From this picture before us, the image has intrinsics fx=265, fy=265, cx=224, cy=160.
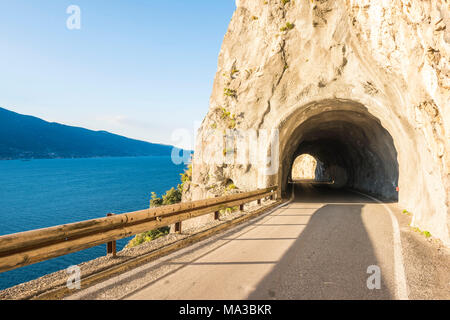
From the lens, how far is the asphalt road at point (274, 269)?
4.00 m

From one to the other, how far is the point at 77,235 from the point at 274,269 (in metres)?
3.58

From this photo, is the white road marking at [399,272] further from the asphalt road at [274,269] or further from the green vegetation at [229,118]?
the green vegetation at [229,118]

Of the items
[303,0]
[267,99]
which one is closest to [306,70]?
[267,99]

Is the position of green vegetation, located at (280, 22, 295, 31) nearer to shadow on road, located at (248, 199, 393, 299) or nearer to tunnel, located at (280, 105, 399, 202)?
tunnel, located at (280, 105, 399, 202)

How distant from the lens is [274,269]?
4.97 meters

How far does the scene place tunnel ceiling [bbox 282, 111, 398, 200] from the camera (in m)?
17.1

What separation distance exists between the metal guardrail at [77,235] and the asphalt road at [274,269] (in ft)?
2.84

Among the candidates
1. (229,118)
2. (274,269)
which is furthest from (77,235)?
(229,118)

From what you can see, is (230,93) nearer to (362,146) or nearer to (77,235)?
(362,146)

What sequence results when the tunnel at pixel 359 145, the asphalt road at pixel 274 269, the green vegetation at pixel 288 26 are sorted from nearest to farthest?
the asphalt road at pixel 274 269 < the green vegetation at pixel 288 26 < the tunnel at pixel 359 145

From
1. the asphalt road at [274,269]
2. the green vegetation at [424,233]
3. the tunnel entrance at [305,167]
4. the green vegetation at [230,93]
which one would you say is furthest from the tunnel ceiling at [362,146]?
the tunnel entrance at [305,167]

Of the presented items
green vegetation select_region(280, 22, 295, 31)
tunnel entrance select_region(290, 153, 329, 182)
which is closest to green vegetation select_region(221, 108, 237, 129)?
green vegetation select_region(280, 22, 295, 31)

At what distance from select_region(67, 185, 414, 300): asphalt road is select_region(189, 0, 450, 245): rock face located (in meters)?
2.64

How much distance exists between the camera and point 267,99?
1691 centimetres
